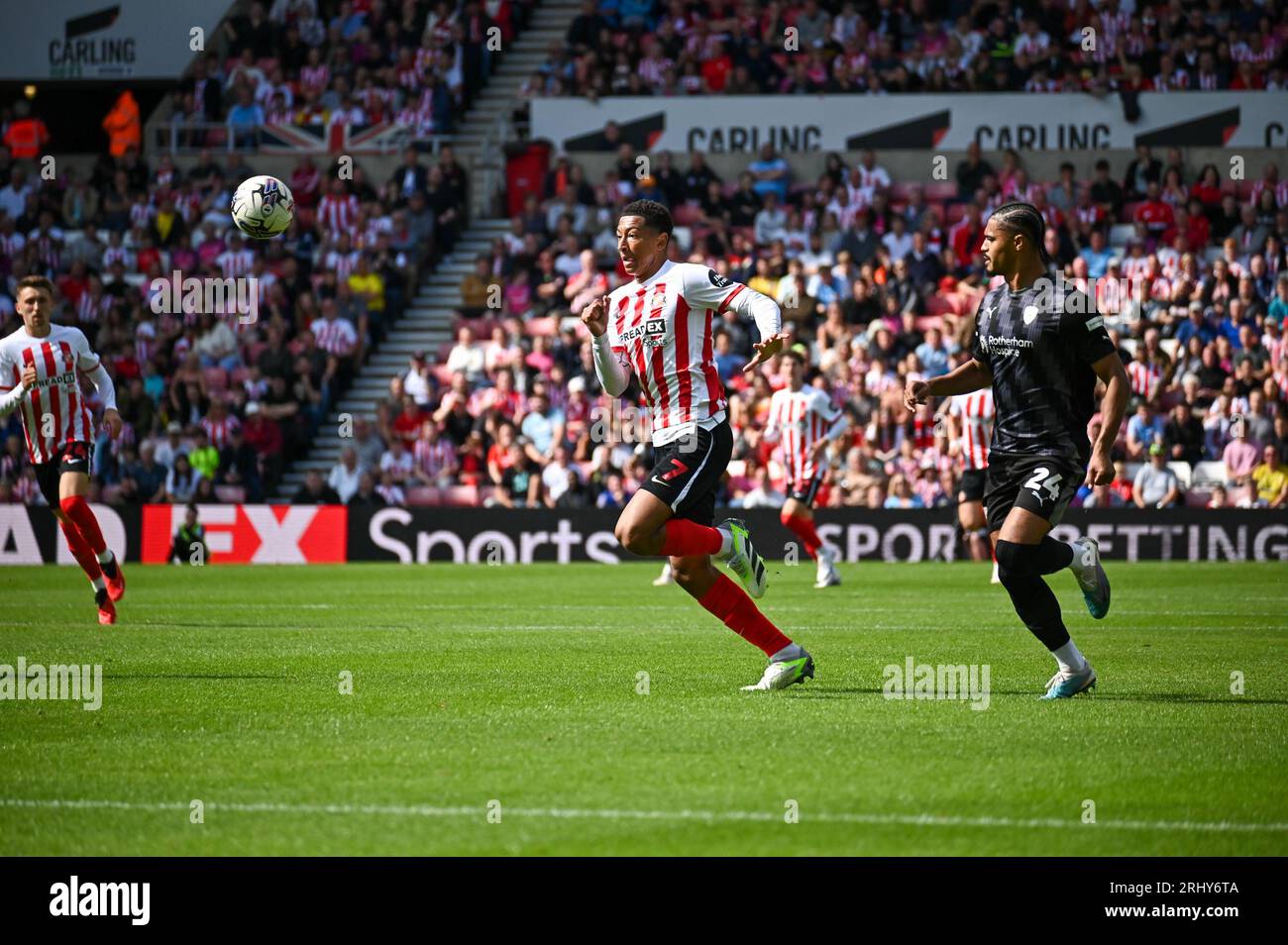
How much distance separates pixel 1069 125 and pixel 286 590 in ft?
57.1

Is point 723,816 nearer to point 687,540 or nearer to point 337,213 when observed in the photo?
point 687,540

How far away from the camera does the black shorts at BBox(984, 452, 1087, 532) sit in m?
8.77

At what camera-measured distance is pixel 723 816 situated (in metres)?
5.79

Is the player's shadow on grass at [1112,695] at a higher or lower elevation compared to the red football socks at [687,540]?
lower

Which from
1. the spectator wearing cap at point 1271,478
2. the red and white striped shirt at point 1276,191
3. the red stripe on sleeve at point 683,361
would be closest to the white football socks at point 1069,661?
the red stripe on sleeve at point 683,361

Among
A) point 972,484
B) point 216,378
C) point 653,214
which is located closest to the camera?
point 653,214

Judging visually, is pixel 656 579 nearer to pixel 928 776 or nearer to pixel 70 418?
pixel 70 418

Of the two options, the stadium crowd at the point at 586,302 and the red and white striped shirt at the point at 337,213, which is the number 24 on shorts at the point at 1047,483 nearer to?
the stadium crowd at the point at 586,302

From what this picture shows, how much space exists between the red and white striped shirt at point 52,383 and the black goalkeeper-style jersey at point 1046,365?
7.65 metres

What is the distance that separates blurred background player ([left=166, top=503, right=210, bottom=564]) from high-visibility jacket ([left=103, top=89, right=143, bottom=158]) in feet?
39.1

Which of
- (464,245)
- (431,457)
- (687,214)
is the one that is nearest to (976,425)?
(431,457)

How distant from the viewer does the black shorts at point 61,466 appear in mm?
13711

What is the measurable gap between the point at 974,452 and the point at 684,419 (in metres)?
10.7

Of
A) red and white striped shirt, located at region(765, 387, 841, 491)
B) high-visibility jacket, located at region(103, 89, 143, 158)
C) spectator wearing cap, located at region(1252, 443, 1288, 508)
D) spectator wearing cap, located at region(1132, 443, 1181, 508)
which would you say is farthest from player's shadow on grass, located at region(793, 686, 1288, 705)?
high-visibility jacket, located at region(103, 89, 143, 158)
